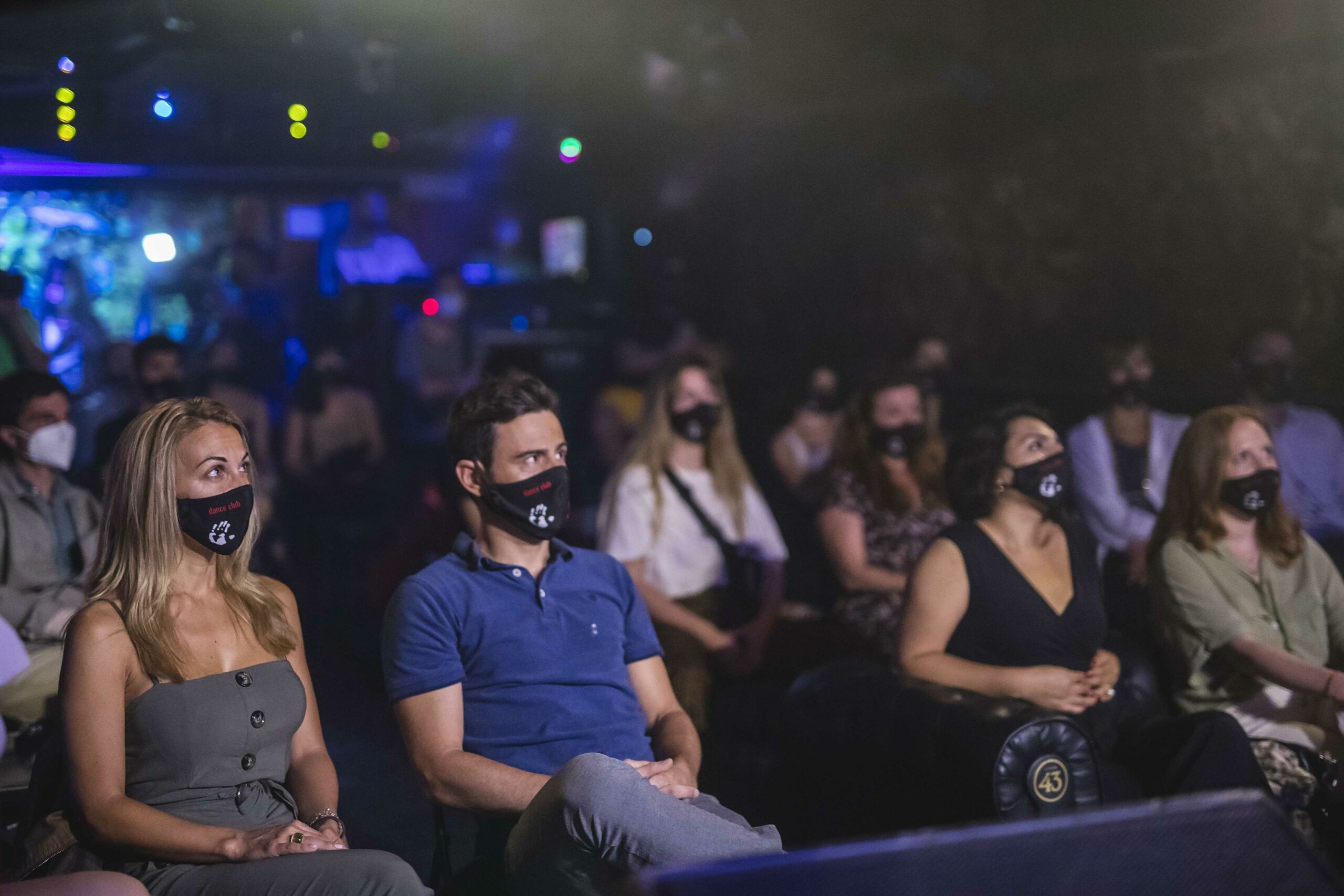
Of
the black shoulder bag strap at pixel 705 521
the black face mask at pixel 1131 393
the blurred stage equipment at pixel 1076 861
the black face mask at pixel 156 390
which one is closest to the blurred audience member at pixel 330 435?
the black face mask at pixel 156 390

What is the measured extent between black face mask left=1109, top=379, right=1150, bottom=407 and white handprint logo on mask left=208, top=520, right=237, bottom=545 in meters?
4.16

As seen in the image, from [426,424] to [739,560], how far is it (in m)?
5.44

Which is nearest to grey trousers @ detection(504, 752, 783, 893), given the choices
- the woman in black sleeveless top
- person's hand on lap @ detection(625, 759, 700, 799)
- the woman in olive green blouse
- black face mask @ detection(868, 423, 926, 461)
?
person's hand on lap @ detection(625, 759, 700, 799)

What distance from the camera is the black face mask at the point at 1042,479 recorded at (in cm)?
300

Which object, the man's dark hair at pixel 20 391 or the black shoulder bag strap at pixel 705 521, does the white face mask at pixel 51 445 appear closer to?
the man's dark hair at pixel 20 391

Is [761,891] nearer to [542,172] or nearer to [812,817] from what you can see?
[812,817]

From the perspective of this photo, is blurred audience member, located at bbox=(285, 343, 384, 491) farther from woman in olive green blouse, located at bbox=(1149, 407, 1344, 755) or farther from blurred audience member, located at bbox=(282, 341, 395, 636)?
woman in olive green blouse, located at bbox=(1149, 407, 1344, 755)

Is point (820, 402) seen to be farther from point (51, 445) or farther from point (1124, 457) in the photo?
point (51, 445)

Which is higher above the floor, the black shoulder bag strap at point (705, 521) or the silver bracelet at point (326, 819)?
the black shoulder bag strap at point (705, 521)

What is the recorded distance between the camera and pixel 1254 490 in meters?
3.14

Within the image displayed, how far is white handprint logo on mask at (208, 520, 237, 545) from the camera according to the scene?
2109 millimetres

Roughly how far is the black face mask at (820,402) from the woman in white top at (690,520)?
1.84m

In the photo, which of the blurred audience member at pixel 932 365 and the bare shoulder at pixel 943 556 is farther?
the blurred audience member at pixel 932 365

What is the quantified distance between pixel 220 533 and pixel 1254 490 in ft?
9.00
